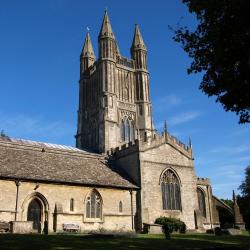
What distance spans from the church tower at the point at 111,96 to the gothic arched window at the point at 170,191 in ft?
55.0

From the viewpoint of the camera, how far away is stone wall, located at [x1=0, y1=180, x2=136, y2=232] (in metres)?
29.8

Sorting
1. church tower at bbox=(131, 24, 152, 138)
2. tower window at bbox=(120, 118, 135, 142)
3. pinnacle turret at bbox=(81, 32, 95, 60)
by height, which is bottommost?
tower window at bbox=(120, 118, 135, 142)

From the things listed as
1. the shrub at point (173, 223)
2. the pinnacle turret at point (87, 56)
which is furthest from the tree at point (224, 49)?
the pinnacle turret at point (87, 56)

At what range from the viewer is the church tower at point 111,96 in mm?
57031

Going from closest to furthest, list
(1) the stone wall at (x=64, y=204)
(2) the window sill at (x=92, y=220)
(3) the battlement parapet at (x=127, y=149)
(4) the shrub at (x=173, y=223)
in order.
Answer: (1) the stone wall at (x=64, y=204)
(2) the window sill at (x=92, y=220)
(4) the shrub at (x=173, y=223)
(3) the battlement parapet at (x=127, y=149)

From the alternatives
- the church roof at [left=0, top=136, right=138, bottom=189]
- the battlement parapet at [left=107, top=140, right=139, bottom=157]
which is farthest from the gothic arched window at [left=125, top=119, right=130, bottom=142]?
the church roof at [left=0, top=136, right=138, bottom=189]

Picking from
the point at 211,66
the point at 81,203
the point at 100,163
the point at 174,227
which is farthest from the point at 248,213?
the point at 211,66

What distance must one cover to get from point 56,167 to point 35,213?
532cm

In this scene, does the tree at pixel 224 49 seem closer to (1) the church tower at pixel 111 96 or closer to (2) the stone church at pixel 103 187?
(2) the stone church at pixel 103 187

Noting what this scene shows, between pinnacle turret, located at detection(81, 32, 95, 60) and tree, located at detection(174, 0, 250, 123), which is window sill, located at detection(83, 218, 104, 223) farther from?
pinnacle turret, located at detection(81, 32, 95, 60)

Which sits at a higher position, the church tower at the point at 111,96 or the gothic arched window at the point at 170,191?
the church tower at the point at 111,96

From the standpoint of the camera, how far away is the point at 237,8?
571 inches

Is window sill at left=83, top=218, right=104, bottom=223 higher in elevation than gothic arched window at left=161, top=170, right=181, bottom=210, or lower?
lower

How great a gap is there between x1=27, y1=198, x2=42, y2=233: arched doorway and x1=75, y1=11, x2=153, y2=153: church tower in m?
23.4
